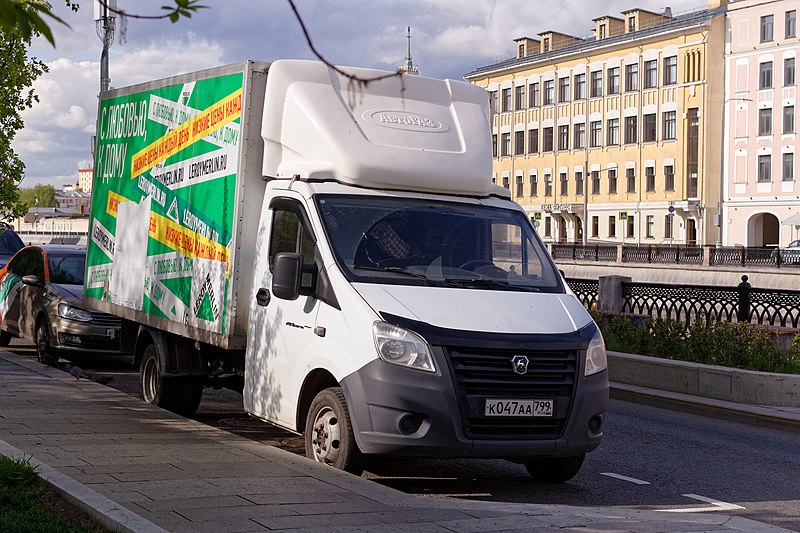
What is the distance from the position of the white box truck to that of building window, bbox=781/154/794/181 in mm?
64956

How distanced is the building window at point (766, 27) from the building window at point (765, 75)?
1544 millimetres

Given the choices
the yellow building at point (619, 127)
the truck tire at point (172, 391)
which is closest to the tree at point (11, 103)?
the truck tire at point (172, 391)

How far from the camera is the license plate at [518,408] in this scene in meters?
7.64

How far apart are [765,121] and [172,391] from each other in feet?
221

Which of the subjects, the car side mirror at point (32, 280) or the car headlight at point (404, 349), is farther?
the car side mirror at point (32, 280)

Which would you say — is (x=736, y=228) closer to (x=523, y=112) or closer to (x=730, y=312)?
(x=523, y=112)

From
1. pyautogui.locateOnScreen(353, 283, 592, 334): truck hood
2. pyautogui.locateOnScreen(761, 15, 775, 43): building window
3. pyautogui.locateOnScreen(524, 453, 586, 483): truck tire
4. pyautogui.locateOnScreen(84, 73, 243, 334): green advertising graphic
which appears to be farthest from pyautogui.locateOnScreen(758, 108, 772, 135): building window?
pyautogui.locateOnScreen(353, 283, 592, 334): truck hood

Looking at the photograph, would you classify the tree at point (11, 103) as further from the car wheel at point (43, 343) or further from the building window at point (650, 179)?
the building window at point (650, 179)

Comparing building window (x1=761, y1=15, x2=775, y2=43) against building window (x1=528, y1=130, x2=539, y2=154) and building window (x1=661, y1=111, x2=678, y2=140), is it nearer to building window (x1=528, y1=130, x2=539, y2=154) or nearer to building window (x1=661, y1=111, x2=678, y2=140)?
building window (x1=661, y1=111, x2=678, y2=140)

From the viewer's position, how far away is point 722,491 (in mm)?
8852

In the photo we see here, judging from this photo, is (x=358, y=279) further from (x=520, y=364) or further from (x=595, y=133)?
(x=595, y=133)

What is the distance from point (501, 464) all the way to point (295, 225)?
2787 mm

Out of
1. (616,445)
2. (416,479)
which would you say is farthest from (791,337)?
(416,479)

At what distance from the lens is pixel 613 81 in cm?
8244
